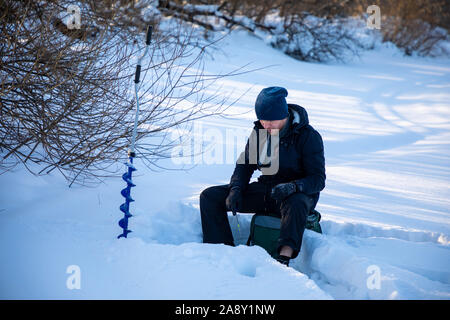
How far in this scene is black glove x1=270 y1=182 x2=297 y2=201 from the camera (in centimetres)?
309

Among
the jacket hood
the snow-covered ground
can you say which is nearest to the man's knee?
the snow-covered ground

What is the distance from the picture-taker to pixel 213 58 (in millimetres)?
10891

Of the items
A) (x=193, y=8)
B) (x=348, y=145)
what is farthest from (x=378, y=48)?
(x=348, y=145)

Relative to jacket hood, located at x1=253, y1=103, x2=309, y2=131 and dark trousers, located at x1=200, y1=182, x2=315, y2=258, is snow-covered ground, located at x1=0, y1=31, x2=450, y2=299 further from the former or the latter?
jacket hood, located at x1=253, y1=103, x2=309, y2=131

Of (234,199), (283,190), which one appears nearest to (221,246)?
(234,199)

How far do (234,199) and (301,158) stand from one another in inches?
23.4

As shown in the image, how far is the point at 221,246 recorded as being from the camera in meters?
2.99

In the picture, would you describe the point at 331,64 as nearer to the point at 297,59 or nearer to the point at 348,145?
the point at 297,59

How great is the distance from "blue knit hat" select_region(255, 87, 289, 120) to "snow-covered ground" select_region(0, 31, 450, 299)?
963mm

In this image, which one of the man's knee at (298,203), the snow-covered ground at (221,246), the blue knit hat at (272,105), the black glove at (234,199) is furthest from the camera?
the black glove at (234,199)

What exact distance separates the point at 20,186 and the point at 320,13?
13377 mm

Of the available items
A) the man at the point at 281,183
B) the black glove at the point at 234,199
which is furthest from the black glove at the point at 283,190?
the black glove at the point at 234,199

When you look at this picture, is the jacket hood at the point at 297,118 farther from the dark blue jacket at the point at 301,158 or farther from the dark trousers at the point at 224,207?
the dark trousers at the point at 224,207

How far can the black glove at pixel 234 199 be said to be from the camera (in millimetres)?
3268
